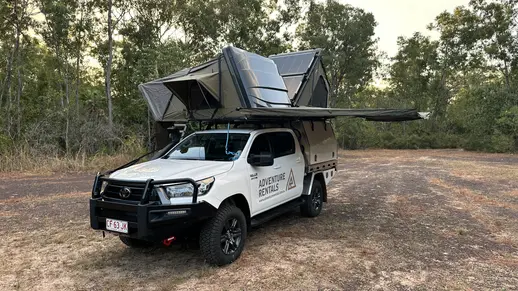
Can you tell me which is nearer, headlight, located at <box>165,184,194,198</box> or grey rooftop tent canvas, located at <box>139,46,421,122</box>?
headlight, located at <box>165,184,194,198</box>

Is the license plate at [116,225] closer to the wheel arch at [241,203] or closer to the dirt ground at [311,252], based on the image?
the dirt ground at [311,252]

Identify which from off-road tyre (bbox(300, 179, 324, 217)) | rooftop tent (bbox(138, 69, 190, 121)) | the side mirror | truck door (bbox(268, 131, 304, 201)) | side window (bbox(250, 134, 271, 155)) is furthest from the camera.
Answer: rooftop tent (bbox(138, 69, 190, 121))

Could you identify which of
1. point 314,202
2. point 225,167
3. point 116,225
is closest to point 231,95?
point 225,167

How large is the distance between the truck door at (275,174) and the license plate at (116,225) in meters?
1.64

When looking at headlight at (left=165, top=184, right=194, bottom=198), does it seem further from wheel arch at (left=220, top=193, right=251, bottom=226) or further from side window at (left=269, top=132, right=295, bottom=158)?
side window at (left=269, top=132, right=295, bottom=158)

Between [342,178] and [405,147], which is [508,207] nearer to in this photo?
[342,178]

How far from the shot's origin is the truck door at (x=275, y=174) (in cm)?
489

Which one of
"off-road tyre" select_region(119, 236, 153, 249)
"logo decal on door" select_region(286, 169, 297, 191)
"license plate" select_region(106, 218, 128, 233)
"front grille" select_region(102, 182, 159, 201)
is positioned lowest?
"off-road tyre" select_region(119, 236, 153, 249)

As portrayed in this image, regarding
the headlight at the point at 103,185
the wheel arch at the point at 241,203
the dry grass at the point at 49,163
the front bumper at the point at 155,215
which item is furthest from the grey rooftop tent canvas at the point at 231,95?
the dry grass at the point at 49,163

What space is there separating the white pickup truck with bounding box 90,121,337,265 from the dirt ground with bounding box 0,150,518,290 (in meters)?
0.41

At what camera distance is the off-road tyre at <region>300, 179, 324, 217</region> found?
634 centimetres

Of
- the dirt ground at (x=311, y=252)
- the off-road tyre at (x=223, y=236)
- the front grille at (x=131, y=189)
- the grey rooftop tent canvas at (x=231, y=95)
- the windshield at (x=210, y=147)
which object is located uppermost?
the grey rooftop tent canvas at (x=231, y=95)

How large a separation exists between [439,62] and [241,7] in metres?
15.8

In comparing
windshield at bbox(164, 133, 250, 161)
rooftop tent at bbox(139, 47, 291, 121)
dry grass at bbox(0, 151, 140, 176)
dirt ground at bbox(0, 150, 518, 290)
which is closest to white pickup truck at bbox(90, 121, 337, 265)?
windshield at bbox(164, 133, 250, 161)
